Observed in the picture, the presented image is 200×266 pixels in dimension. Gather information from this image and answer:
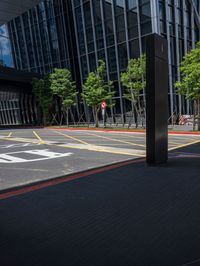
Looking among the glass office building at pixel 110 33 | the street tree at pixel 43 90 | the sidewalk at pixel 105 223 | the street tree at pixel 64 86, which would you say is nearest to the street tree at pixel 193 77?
the glass office building at pixel 110 33

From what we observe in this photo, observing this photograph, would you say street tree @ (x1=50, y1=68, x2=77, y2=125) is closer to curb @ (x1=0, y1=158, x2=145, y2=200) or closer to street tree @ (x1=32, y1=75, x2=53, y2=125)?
street tree @ (x1=32, y1=75, x2=53, y2=125)

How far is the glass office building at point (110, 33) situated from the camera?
27703 millimetres

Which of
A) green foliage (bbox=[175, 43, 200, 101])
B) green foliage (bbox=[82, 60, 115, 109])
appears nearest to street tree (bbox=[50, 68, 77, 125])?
green foliage (bbox=[82, 60, 115, 109])

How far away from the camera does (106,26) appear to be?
1217 inches

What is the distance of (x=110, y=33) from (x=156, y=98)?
26523mm

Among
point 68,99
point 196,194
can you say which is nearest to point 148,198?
point 196,194

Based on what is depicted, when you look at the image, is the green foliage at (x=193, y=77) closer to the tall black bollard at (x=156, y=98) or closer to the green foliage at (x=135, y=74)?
the green foliage at (x=135, y=74)

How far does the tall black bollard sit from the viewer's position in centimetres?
697

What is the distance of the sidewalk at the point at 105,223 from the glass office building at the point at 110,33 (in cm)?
2458

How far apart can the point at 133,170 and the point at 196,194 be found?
2.39 meters

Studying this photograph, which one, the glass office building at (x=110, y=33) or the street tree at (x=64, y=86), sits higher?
the glass office building at (x=110, y=33)

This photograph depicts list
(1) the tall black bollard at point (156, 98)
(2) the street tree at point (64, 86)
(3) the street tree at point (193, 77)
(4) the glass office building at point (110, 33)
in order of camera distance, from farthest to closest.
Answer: (2) the street tree at point (64, 86) → (4) the glass office building at point (110, 33) → (3) the street tree at point (193, 77) → (1) the tall black bollard at point (156, 98)

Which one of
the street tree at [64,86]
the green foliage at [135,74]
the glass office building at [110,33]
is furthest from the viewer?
the street tree at [64,86]

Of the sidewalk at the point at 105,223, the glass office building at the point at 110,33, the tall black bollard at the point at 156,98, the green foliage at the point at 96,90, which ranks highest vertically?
the glass office building at the point at 110,33
